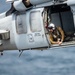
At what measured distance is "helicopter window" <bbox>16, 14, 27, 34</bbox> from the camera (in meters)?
21.7

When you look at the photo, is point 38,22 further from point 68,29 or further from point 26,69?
point 26,69

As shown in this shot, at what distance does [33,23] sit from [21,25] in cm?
85

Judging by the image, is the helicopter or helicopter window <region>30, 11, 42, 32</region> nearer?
the helicopter

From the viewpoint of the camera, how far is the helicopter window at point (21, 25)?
2172 cm

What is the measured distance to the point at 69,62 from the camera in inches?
3150

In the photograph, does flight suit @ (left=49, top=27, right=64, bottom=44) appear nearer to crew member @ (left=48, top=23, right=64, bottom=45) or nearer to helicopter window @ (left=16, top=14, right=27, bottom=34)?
crew member @ (left=48, top=23, right=64, bottom=45)

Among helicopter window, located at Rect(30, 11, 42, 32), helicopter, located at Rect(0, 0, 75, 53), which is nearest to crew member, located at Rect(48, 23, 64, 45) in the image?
helicopter, located at Rect(0, 0, 75, 53)

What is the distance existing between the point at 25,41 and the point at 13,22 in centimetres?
126

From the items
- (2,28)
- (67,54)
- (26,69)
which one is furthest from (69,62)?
(2,28)

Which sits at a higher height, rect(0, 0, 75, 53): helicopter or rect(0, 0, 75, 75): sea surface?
rect(0, 0, 75, 53): helicopter

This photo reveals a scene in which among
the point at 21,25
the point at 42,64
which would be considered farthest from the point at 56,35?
the point at 42,64

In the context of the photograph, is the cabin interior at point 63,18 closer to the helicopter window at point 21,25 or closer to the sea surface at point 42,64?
the helicopter window at point 21,25

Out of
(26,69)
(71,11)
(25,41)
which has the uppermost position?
(71,11)

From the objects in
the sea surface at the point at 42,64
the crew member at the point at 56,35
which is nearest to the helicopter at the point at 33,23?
the crew member at the point at 56,35
